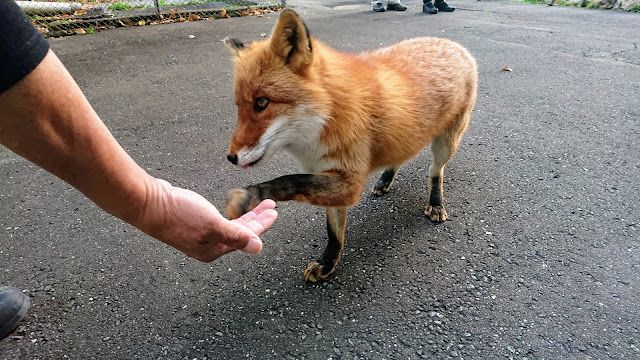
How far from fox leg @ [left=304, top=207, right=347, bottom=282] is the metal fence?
690 centimetres

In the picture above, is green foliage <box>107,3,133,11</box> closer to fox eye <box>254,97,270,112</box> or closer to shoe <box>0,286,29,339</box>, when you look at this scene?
shoe <box>0,286,29,339</box>

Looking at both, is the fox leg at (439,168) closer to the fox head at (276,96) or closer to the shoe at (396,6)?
the fox head at (276,96)

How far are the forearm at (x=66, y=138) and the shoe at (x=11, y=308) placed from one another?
3.38 ft

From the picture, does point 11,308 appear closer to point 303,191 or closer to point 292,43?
point 303,191

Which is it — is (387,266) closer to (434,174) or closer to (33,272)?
(434,174)

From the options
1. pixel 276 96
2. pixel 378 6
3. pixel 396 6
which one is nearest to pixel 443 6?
pixel 396 6

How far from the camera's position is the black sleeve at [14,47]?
1.04 m

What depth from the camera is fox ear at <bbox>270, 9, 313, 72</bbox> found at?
6.26ft

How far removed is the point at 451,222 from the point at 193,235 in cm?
194

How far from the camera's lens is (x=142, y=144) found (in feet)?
12.1

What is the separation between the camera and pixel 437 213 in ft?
9.29

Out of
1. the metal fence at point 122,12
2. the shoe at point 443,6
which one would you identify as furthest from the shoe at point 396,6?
the metal fence at point 122,12

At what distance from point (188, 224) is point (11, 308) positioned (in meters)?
1.19

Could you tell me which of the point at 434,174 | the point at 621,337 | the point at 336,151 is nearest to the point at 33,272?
the point at 336,151
